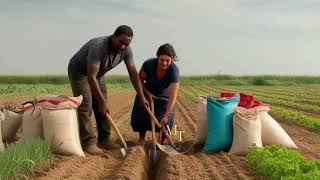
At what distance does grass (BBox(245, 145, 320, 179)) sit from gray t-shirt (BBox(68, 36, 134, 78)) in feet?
6.97

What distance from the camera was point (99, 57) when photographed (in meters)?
7.18

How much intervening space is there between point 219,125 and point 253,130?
455 mm

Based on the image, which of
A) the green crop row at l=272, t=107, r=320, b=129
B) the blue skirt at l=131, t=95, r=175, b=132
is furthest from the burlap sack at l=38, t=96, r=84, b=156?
the green crop row at l=272, t=107, r=320, b=129

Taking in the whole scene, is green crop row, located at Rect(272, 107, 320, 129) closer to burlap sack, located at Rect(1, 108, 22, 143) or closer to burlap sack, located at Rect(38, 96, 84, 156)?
burlap sack, located at Rect(38, 96, 84, 156)

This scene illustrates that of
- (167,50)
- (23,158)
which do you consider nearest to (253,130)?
(167,50)

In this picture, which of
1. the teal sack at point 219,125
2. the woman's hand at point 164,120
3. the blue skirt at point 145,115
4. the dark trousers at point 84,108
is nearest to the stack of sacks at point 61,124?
the dark trousers at point 84,108

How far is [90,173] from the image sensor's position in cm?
608

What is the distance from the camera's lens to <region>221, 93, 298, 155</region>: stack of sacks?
24.2 feet

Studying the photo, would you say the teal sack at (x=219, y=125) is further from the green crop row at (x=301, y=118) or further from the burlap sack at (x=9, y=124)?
the green crop row at (x=301, y=118)

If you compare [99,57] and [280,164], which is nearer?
[280,164]

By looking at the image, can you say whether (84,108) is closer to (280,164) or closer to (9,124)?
(9,124)

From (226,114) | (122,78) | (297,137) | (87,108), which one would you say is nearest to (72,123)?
(87,108)

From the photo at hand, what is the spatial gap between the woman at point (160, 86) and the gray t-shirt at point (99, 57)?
0.49m

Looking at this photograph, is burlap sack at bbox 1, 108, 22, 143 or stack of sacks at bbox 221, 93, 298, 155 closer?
stack of sacks at bbox 221, 93, 298, 155
